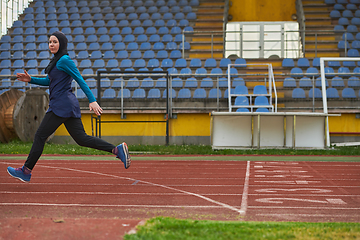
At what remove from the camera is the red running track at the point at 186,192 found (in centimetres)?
413

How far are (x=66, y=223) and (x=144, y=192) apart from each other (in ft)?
6.75

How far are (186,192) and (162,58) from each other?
12.5 metres

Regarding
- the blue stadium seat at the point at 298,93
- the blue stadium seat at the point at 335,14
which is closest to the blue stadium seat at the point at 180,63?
the blue stadium seat at the point at 298,93

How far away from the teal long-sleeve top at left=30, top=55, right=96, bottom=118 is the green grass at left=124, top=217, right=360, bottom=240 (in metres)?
2.41

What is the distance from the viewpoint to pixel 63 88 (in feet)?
17.3

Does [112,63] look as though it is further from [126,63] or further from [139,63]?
[139,63]

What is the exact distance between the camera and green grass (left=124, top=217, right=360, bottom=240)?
2957 millimetres

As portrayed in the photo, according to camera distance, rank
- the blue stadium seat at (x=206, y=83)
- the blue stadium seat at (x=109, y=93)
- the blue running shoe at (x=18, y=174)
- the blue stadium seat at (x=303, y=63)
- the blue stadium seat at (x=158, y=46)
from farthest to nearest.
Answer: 1. the blue stadium seat at (x=158, y=46)
2. the blue stadium seat at (x=303, y=63)
3. the blue stadium seat at (x=109, y=93)
4. the blue stadium seat at (x=206, y=83)
5. the blue running shoe at (x=18, y=174)

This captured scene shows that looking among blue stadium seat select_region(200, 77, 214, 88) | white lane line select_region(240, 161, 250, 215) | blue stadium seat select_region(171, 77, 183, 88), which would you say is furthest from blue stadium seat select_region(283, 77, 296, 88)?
white lane line select_region(240, 161, 250, 215)

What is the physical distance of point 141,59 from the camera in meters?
16.9

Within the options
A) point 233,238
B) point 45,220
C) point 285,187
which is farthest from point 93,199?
point 285,187

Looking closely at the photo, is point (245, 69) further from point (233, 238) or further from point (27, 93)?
point (233, 238)

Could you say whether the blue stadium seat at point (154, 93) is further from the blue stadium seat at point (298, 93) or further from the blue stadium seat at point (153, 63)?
the blue stadium seat at point (298, 93)

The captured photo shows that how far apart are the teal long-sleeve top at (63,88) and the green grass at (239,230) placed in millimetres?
2415
